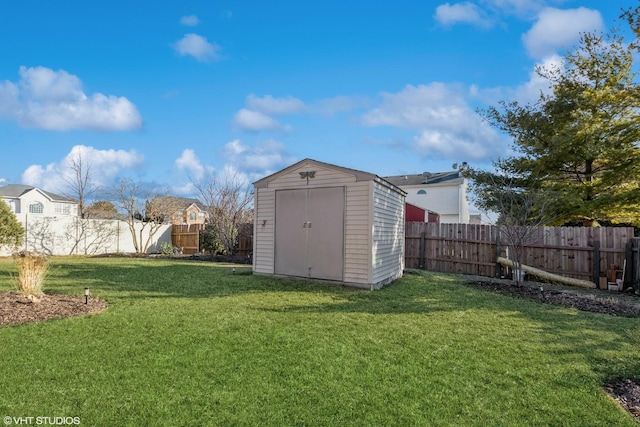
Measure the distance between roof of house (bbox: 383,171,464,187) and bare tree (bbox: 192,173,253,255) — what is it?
596 inches

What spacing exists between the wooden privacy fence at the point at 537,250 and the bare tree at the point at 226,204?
785cm

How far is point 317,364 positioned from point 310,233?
5.09m

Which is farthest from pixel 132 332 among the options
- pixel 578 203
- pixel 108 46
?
pixel 578 203

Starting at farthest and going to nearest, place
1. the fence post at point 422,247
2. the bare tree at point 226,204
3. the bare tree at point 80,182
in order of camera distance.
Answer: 1. the bare tree at point 80,182
2. the bare tree at point 226,204
3. the fence post at point 422,247

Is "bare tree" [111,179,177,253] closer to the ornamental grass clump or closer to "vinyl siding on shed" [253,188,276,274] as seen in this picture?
"vinyl siding on shed" [253,188,276,274]

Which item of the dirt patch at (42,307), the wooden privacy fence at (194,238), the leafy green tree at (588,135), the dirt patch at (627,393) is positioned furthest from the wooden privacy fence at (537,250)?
the dirt patch at (42,307)

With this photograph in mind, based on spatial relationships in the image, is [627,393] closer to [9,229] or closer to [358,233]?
[358,233]

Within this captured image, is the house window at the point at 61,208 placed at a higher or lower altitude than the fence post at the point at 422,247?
higher

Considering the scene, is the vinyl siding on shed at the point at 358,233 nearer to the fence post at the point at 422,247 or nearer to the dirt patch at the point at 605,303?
the dirt patch at the point at 605,303

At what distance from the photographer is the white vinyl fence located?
48.9 feet

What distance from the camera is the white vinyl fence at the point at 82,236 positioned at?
14.9m

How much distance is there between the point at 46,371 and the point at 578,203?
13.9 meters

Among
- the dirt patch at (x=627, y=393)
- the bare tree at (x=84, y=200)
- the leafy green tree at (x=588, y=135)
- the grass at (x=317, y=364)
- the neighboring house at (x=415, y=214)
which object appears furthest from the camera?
the bare tree at (x=84, y=200)

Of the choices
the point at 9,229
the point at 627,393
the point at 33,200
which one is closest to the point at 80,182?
the point at 33,200
